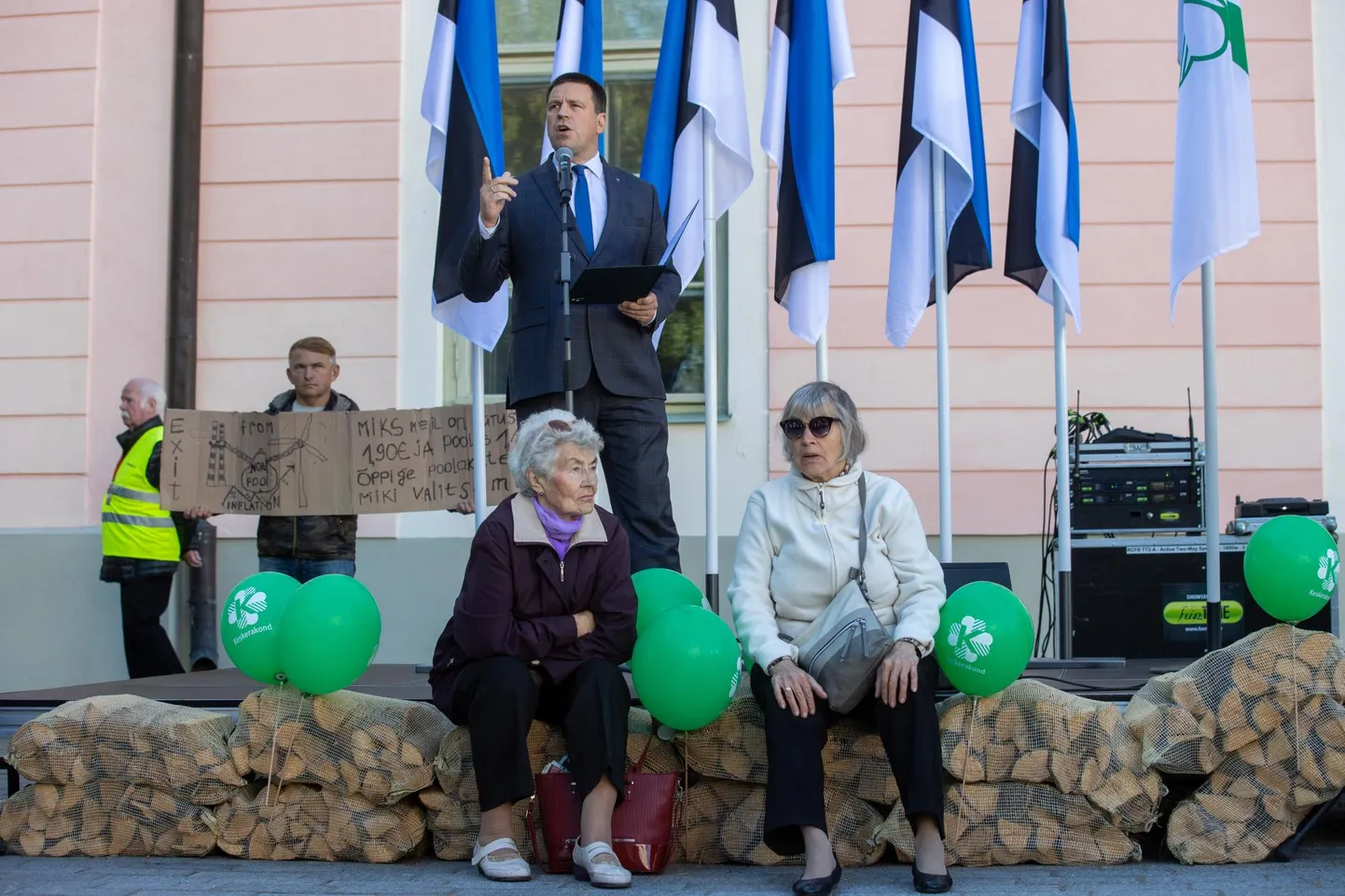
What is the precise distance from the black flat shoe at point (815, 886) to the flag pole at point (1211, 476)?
80.7 inches

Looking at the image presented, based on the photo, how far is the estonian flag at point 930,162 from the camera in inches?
205

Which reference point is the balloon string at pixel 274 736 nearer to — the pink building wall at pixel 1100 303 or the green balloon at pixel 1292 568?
the green balloon at pixel 1292 568

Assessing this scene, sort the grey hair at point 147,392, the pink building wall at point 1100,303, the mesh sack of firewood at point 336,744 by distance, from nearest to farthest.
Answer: the mesh sack of firewood at point 336,744, the grey hair at point 147,392, the pink building wall at point 1100,303

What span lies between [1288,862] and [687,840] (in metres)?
1.57

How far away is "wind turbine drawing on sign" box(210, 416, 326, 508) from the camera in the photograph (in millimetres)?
5652

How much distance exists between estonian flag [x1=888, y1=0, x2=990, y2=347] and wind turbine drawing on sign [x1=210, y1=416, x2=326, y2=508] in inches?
93.2

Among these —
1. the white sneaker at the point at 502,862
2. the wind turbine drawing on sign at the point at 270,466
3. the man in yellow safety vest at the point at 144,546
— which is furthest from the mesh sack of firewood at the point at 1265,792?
the man in yellow safety vest at the point at 144,546

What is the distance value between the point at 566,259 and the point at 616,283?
217 mm

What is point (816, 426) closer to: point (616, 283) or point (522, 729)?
point (616, 283)

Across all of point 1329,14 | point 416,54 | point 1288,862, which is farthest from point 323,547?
point 1329,14

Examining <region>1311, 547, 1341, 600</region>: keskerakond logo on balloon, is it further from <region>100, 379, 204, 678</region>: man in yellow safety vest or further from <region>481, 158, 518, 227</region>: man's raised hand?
<region>100, 379, 204, 678</region>: man in yellow safety vest

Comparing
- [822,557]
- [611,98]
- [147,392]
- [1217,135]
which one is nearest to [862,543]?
[822,557]

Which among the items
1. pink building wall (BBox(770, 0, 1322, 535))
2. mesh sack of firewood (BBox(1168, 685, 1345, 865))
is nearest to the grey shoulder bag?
mesh sack of firewood (BBox(1168, 685, 1345, 865))

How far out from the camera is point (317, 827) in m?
3.90
